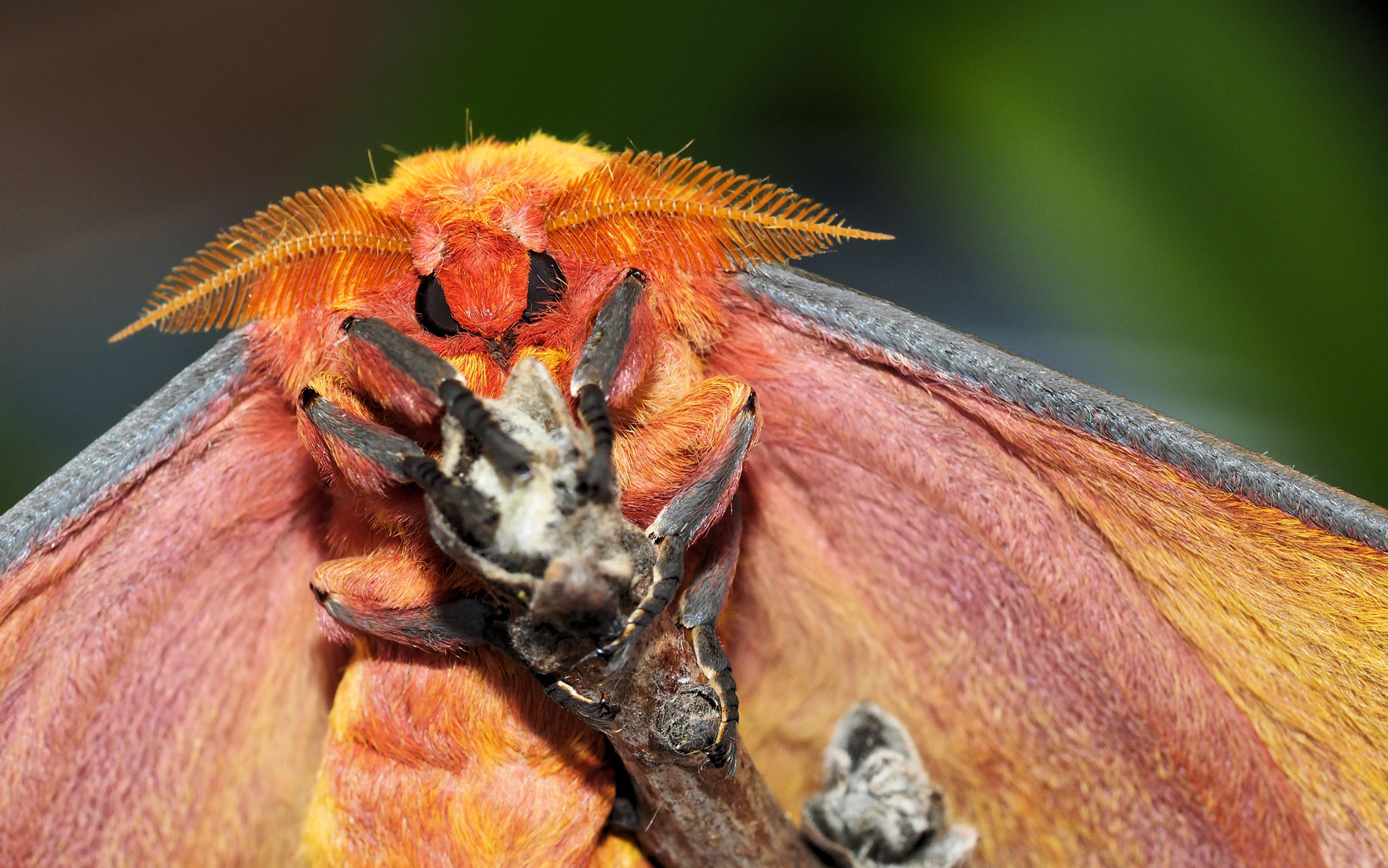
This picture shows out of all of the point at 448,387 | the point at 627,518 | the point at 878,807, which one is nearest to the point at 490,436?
the point at 448,387

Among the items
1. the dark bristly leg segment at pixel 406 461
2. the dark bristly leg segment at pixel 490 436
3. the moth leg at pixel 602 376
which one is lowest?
the dark bristly leg segment at pixel 406 461

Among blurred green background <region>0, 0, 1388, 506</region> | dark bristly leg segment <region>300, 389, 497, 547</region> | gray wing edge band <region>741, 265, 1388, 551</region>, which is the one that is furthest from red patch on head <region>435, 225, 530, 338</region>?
blurred green background <region>0, 0, 1388, 506</region>

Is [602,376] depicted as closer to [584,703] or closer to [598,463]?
[598,463]

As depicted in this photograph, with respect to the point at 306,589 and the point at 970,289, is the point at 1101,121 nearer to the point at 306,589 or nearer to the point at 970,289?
the point at 970,289

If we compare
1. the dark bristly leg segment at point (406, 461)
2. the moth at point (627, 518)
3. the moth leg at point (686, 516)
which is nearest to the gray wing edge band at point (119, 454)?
the moth at point (627, 518)

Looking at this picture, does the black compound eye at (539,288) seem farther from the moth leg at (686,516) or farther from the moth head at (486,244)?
the moth leg at (686,516)

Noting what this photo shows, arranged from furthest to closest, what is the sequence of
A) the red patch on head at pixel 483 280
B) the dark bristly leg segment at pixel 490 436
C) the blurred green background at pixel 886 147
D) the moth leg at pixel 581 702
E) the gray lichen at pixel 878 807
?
the blurred green background at pixel 886 147
the gray lichen at pixel 878 807
the red patch on head at pixel 483 280
the moth leg at pixel 581 702
the dark bristly leg segment at pixel 490 436

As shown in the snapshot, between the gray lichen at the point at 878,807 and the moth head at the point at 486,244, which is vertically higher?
the moth head at the point at 486,244

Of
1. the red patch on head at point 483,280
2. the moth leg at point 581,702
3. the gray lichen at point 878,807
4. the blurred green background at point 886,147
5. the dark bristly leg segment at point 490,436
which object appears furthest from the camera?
the blurred green background at point 886,147
